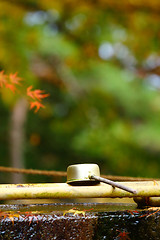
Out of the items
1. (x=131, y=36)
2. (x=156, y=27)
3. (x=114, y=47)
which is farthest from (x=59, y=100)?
(x=156, y=27)

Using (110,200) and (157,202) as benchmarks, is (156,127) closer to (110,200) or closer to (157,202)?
(110,200)

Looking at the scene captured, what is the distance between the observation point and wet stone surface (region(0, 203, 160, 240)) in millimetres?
675

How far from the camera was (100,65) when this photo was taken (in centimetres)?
372

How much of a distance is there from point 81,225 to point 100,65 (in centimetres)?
314

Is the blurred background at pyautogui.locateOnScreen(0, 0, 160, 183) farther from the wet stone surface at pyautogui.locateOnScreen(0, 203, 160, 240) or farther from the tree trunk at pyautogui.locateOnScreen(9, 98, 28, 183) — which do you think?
the wet stone surface at pyautogui.locateOnScreen(0, 203, 160, 240)

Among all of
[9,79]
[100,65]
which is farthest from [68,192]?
[100,65]

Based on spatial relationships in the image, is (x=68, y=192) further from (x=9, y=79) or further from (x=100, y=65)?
(x=100, y=65)

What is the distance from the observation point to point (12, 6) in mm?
3350

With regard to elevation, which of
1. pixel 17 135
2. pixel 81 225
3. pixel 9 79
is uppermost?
pixel 17 135

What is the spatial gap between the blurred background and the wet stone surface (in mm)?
2377

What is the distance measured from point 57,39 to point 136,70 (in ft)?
4.07

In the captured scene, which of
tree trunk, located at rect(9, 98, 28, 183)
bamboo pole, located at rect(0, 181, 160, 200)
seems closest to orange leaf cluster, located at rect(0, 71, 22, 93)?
bamboo pole, located at rect(0, 181, 160, 200)

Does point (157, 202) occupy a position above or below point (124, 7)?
below

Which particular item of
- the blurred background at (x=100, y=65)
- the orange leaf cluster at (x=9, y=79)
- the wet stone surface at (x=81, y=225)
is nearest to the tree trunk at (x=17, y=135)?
the blurred background at (x=100, y=65)
